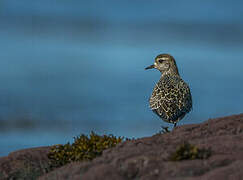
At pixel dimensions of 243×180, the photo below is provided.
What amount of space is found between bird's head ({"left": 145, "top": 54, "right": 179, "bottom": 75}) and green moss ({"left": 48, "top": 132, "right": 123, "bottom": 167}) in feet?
16.7

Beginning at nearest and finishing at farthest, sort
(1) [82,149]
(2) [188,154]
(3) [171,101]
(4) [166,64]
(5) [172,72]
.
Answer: (2) [188,154], (1) [82,149], (3) [171,101], (5) [172,72], (4) [166,64]

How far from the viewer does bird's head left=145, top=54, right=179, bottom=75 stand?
54.0 ft

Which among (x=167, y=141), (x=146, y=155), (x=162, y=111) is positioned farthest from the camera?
(x=162, y=111)

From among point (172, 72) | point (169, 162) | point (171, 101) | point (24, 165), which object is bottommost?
point (169, 162)

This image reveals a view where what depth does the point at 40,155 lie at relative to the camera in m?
12.5

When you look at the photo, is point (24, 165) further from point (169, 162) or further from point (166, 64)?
point (166, 64)

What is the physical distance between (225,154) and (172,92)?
6.80 m

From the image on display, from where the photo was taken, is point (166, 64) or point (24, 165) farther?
point (166, 64)

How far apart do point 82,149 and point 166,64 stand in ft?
20.4

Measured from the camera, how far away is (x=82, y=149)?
460 inches

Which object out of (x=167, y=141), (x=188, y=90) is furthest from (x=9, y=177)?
(x=188, y=90)

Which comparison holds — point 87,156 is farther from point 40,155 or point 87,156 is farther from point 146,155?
point 146,155

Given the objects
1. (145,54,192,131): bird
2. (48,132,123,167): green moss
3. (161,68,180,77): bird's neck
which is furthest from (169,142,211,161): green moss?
(161,68,180,77): bird's neck

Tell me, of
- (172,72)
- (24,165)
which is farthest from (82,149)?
(172,72)
